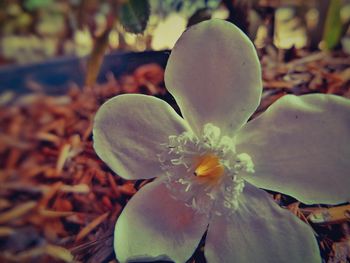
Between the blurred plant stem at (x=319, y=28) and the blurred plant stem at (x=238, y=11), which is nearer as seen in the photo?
the blurred plant stem at (x=238, y=11)

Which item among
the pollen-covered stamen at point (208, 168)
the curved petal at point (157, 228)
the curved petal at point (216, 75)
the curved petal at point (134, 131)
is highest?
the curved petal at point (216, 75)

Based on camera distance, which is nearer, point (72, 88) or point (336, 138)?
point (336, 138)

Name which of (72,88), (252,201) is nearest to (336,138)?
(252,201)

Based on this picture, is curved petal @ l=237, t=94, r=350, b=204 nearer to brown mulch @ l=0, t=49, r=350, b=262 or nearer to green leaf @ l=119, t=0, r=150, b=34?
brown mulch @ l=0, t=49, r=350, b=262

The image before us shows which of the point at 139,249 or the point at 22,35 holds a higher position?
the point at 22,35

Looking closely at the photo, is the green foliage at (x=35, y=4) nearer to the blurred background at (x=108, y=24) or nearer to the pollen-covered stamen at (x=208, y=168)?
the blurred background at (x=108, y=24)

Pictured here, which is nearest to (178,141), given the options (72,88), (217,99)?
(217,99)

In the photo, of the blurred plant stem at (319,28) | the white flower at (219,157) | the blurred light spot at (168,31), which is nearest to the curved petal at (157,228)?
the white flower at (219,157)

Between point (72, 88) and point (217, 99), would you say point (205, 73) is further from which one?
point (72, 88)
